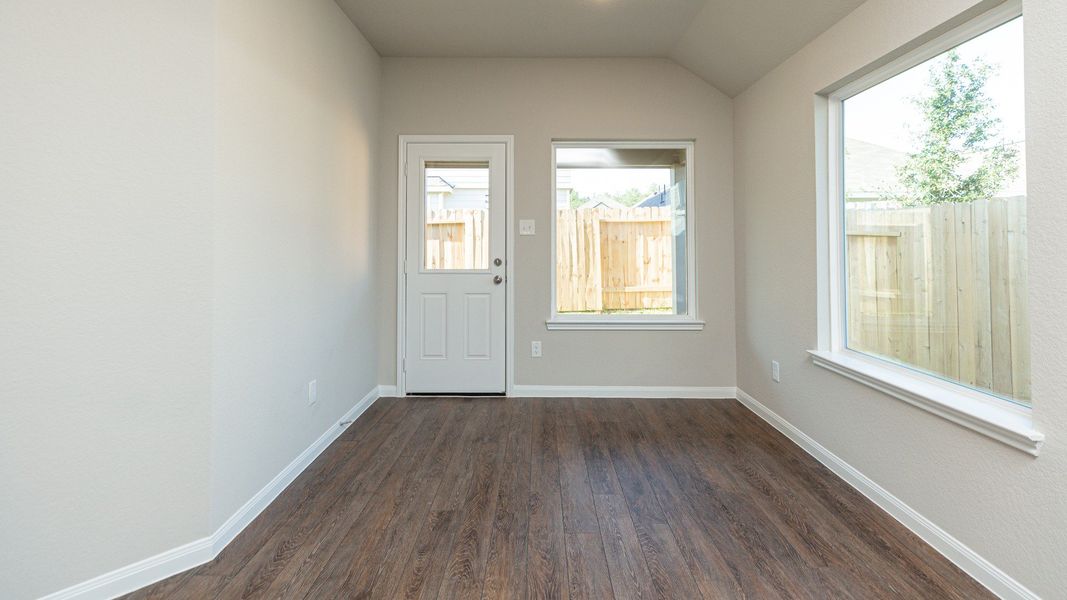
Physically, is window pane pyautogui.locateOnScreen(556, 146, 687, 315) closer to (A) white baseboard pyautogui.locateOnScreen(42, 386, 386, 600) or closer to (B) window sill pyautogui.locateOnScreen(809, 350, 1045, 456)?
(B) window sill pyautogui.locateOnScreen(809, 350, 1045, 456)

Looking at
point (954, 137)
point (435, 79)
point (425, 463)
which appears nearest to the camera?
point (954, 137)

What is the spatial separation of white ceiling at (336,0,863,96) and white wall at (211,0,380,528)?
34 centimetres

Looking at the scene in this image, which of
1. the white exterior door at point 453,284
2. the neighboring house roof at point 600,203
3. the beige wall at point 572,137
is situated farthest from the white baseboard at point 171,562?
the neighboring house roof at point 600,203

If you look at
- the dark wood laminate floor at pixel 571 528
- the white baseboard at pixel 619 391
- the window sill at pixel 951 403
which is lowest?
the dark wood laminate floor at pixel 571 528

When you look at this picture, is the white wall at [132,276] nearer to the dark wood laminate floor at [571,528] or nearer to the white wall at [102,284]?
the white wall at [102,284]

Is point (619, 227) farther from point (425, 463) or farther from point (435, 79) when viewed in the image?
point (425, 463)

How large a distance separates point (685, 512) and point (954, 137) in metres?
1.79

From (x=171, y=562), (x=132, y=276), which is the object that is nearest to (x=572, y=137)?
(x=132, y=276)

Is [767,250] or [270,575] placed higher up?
[767,250]

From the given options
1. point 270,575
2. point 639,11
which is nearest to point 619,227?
point 639,11

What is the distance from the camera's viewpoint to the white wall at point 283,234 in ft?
5.65

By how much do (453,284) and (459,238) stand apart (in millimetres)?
359

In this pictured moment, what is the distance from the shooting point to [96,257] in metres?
1.42

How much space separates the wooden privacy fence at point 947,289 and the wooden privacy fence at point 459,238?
236cm
